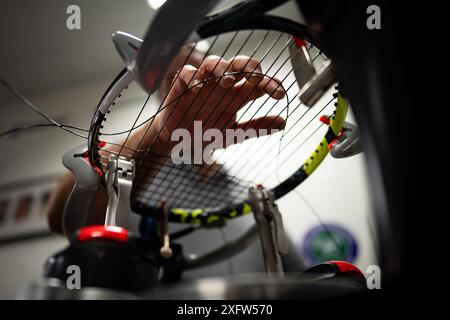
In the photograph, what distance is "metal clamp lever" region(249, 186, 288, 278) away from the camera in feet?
1.76

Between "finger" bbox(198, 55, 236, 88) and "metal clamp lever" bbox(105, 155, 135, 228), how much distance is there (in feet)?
0.54

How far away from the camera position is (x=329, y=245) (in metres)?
0.85

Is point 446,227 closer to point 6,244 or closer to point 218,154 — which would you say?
point 218,154

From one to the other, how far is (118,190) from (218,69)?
199 millimetres

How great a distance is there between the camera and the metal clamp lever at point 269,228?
536mm

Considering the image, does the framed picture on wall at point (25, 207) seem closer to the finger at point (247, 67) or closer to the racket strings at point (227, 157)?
the racket strings at point (227, 157)

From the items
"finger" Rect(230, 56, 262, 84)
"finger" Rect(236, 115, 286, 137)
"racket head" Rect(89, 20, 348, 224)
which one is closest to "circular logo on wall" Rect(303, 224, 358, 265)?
"racket head" Rect(89, 20, 348, 224)

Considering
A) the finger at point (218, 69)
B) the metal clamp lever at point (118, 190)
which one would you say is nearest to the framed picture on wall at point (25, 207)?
the metal clamp lever at point (118, 190)

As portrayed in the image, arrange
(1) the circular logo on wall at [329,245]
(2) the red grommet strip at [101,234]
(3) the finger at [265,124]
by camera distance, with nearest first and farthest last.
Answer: (2) the red grommet strip at [101,234] → (3) the finger at [265,124] → (1) the circular logo on wall at [329,245]

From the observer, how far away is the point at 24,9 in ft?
3.58

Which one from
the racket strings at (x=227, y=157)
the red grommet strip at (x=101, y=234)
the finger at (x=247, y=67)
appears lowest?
the red grommet strip at (x=101, y=234)

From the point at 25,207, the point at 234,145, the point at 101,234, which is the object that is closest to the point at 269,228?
the point at 234,145

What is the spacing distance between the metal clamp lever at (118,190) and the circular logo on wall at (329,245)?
507 millimetres

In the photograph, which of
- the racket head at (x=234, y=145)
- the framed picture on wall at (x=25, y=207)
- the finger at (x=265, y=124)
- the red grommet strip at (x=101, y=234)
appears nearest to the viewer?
the red grommet strip at (x=101, y=234)
